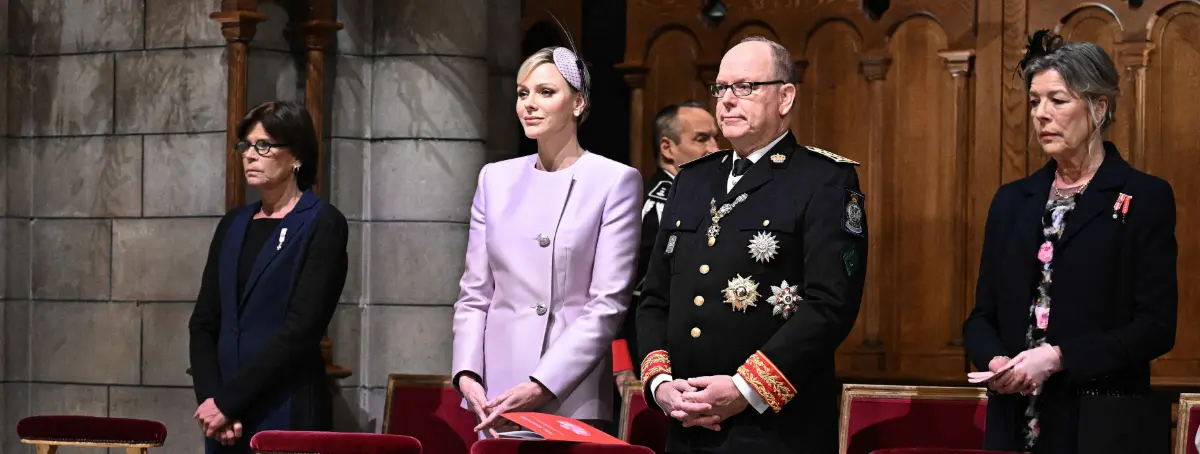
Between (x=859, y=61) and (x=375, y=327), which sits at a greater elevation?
(x=859, y=61)

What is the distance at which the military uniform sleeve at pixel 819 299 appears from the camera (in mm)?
3461

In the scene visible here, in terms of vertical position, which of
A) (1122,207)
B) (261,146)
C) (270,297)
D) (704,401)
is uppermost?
(261,146)

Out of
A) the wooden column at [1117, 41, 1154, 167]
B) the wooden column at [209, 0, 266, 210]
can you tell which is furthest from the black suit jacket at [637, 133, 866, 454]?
the wooden column at [209, 0, 266, 210]

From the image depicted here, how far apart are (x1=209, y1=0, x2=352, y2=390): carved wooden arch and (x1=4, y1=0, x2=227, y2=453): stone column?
0.12 m

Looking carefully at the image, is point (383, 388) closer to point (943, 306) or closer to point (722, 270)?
point (943, 306)

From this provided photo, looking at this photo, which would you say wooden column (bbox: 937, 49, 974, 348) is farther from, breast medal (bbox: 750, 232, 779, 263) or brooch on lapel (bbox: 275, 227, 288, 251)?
brooch on lapel (bbox: 275, 227, 288, 251)

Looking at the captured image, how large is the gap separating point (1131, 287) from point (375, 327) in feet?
8.79

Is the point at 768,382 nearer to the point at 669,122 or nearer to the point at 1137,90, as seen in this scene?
the point at 669,122

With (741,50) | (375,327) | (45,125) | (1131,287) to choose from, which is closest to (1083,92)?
(1131,287)

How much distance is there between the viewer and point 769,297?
3.58 metres

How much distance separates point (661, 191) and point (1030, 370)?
5.88ft

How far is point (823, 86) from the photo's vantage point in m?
5.53

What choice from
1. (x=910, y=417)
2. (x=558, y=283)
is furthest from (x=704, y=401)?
(x=910, y=417)

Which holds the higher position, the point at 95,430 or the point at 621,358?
the point at 621,358
